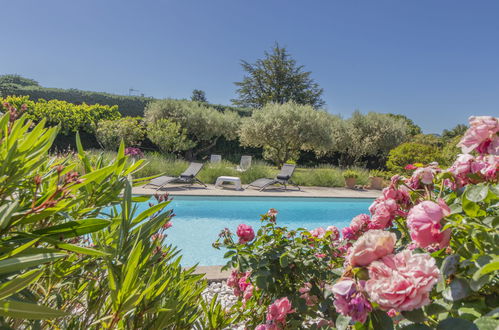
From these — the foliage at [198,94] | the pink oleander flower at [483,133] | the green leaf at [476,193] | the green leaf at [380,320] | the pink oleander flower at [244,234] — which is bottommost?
the pink oleander flower at [244,234]

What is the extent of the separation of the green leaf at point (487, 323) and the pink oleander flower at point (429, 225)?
0.78ft

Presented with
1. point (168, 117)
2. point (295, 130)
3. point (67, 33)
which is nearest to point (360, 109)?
point (295, 130)

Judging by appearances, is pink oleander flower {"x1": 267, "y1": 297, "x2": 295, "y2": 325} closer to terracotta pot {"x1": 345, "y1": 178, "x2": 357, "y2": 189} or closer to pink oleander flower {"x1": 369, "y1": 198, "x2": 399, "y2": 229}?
pink oleander flower {"x1": 369, "y1": 198, "x2": 399, "y2": 229}

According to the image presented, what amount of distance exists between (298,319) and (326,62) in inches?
1585

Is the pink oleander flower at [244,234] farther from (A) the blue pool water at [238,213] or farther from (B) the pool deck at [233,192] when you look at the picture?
(B) the pool deck at [233,192]

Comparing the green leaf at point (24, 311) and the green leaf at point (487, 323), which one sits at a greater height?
the green leaf at point (487, 323)

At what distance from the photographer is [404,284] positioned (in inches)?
23.2

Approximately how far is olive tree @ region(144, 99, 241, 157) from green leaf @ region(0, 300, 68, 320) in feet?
59.1

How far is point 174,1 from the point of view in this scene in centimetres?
2530

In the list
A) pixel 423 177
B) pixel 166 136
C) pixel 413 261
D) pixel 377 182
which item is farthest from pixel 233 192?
pixel 413 261

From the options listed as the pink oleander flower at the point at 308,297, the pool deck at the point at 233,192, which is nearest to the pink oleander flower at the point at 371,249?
the pink oleander flower at the point at 308,297

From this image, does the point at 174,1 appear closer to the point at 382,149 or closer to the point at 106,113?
the point at 106,113

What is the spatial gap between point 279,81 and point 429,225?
121ft

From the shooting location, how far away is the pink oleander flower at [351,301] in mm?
638
